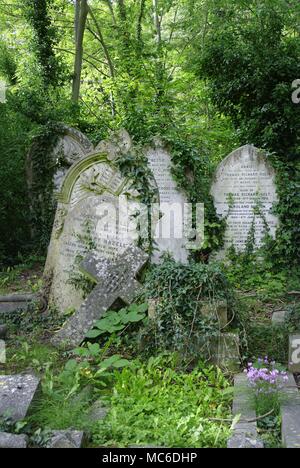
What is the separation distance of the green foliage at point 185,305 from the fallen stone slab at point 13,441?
177cm

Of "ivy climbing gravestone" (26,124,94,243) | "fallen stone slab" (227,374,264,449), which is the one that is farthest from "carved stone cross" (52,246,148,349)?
"ivy climbing gravestone" (26,124,94,243)

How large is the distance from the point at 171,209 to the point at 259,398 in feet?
15.9

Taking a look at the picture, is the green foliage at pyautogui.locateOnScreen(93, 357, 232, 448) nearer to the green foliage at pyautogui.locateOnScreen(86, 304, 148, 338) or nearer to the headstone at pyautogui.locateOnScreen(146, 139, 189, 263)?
the green foliage at pyautogui.locateOnScreen(86, 304, 148, 338)

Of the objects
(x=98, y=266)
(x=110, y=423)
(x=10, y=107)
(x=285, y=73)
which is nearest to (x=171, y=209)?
(x=98, y=266)

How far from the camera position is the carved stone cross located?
5422mm

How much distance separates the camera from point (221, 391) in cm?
423

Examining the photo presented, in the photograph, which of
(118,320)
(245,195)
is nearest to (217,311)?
(118,320)

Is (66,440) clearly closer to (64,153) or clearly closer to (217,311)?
(217,311)

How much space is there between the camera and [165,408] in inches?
154

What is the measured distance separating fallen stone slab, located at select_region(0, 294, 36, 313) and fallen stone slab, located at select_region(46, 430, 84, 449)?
351cm

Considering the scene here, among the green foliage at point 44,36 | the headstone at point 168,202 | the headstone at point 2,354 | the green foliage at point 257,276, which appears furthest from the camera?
the green foliage at point 44,36

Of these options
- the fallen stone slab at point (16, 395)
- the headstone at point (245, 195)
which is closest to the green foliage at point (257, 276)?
the headstone at point (245, 195)

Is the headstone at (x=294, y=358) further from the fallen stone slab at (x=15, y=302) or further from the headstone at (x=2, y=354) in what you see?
the fallen stone slab at (x=15, y=302)

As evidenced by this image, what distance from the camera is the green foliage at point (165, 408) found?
137 inches
